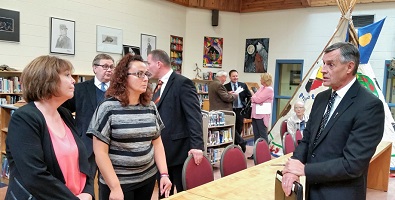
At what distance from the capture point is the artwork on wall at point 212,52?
9.32m

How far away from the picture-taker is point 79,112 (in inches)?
109

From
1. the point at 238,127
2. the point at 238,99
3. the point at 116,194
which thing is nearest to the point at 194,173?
the point at 116,194

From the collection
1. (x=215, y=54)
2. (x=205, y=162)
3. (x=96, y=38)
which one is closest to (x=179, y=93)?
(x=205, y=162)

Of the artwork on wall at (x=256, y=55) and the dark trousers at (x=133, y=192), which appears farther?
the artwork on wall at (x=256, y=55)

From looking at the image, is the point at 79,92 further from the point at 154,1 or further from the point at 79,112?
the point at 154,1

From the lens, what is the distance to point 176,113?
2.74 meters

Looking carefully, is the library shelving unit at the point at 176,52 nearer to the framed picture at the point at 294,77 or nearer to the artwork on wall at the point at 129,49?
the artwork on wall at the point at 129,49

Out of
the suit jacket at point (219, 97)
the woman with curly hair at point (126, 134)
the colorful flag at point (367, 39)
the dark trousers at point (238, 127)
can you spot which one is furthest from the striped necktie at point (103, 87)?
the colorful flag at point (367, 39)

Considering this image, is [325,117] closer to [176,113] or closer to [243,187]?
[243,187]

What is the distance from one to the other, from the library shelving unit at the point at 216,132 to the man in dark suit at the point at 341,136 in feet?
11.5

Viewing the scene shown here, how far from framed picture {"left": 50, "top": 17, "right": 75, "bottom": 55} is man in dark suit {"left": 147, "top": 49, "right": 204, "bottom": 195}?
435 centimetres

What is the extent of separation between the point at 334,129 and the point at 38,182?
4.64 ft

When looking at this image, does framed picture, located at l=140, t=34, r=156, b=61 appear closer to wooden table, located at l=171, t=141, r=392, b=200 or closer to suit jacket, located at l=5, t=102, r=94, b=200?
wooden table, located at l=171, t=141, r=392, b=200

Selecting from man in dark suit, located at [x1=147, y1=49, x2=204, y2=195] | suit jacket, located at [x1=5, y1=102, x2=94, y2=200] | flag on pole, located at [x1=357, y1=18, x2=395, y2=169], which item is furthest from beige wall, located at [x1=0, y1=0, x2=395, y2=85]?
suit jacket, located at [x1=5, y1=102, x2=94, y2=200]
